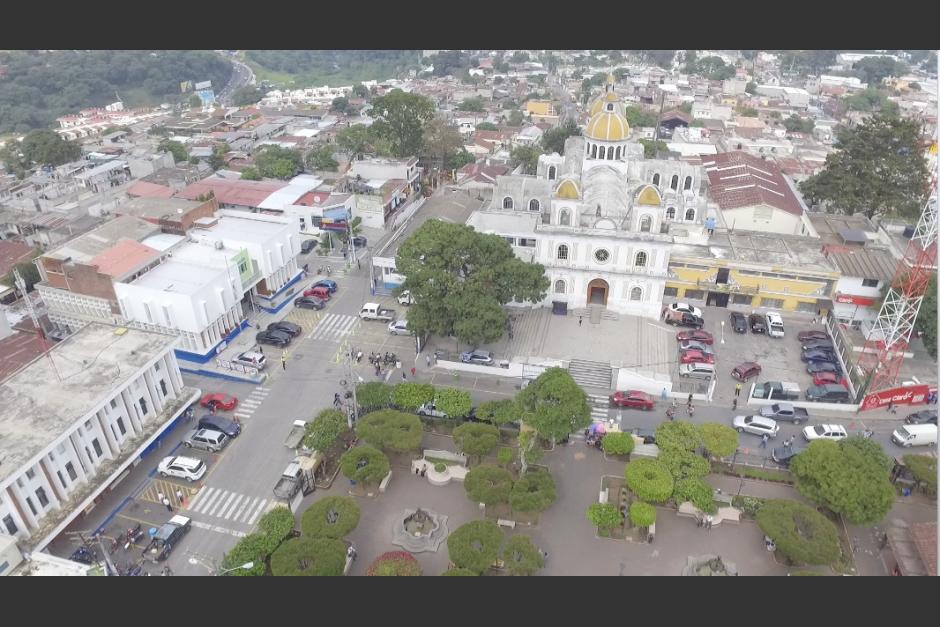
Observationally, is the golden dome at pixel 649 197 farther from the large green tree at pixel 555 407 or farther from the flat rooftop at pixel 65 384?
the flat rooftop at pixel 65 384

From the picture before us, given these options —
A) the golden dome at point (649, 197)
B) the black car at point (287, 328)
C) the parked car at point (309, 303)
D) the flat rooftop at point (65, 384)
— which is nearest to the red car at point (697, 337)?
the golden dome at point (649, 197)

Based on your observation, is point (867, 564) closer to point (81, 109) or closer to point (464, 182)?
point (464, 182)

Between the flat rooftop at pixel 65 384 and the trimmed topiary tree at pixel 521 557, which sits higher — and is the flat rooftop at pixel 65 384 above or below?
above

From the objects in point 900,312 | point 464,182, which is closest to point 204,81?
point 464,182

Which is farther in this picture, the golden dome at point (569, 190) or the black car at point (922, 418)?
the golden dome at point (569, 190)

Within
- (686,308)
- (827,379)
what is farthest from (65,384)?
(827,379)

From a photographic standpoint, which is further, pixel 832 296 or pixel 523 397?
pixel 832 296

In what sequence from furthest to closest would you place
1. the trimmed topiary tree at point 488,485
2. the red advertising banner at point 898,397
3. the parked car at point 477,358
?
the parked car at point 477,358, the red advertising banner at point 898,397, the trimmed topiary tree at point 488,485
